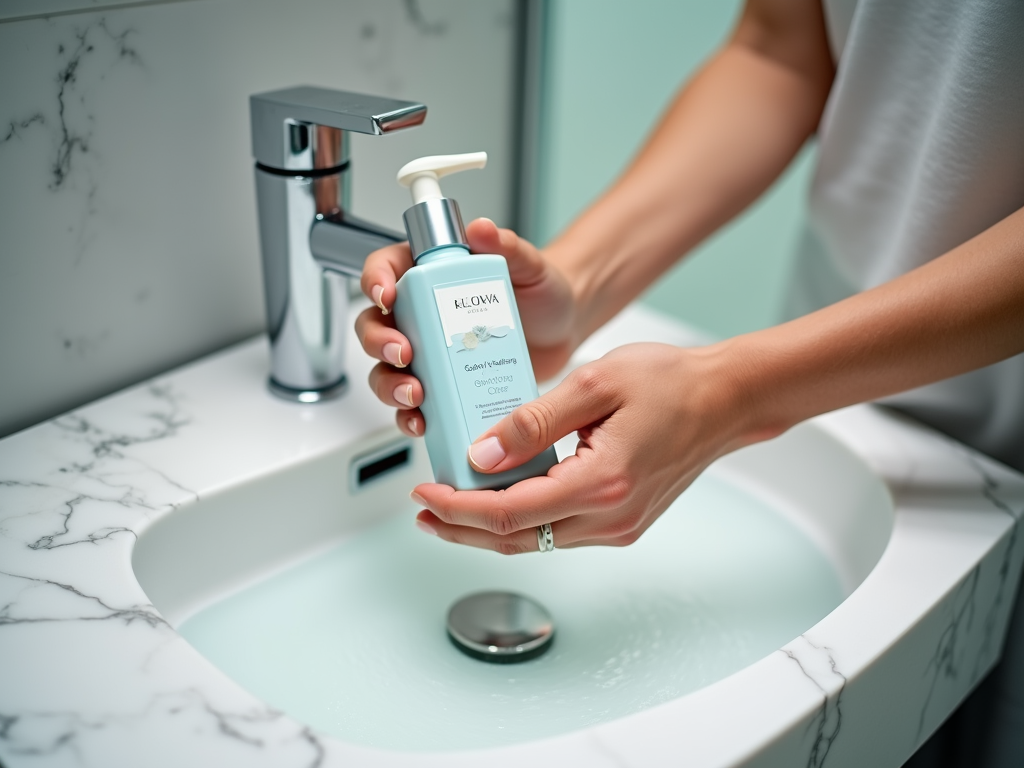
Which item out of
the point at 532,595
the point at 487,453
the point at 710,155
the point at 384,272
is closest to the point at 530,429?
the point at 487,453

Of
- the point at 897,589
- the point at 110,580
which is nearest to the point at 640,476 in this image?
the point at 897,589

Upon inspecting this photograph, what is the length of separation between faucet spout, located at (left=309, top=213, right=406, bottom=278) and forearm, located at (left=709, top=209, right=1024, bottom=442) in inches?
8.1

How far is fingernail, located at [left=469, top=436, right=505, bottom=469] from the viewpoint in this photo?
17.4 inches

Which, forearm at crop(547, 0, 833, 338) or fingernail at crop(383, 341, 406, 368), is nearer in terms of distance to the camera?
fingernail at crop(383, 341, 406, 368)

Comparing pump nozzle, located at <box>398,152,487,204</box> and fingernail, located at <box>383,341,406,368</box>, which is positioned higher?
pump nozzle, located at <box>398,152,487,204</box>

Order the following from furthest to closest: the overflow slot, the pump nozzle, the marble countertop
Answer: the overflow slot < the pump nozzle < the marble countertop

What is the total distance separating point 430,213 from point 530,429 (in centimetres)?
12

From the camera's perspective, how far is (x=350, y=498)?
0.64m

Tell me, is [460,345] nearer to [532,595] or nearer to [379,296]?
[379,296]

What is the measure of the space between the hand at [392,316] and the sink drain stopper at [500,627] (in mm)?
137

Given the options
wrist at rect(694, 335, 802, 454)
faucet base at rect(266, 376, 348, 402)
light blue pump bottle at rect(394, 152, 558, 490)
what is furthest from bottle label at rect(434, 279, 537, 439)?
faucet base at rect(266, 376, 348, 402)

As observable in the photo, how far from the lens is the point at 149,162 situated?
597 mm

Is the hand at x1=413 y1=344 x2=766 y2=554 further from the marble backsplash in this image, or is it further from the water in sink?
the marble backsplash

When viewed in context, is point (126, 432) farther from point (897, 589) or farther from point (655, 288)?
point (655, 288)
